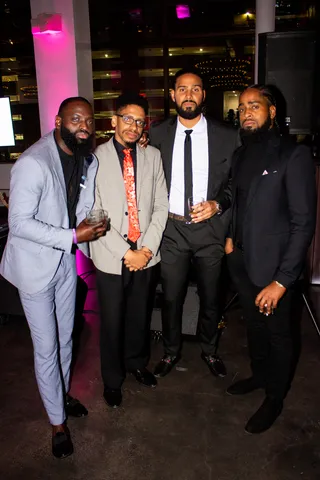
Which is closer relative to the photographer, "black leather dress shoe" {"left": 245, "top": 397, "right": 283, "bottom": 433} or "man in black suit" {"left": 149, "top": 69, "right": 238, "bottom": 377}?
"black leather dress shoe" {"left": 245, "top": 397, "right": 283, "bottom": 433}

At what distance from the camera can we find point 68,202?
7.11 ft

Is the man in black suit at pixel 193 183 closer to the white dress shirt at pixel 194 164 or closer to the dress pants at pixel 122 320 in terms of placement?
the white dress shirt at pixel 194 164

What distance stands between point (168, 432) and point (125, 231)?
3.70ft

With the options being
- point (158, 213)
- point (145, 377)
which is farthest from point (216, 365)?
point (158, 213)

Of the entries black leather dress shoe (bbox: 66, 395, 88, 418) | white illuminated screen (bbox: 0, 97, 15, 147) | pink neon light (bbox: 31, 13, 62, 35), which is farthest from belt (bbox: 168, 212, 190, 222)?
pink neon light (bbox: 31, 13, 62, 35)

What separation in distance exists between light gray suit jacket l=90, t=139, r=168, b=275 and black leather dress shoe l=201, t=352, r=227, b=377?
858 mm

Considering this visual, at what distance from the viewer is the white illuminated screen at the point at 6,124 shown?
19.6ft

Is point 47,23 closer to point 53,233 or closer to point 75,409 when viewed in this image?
point 53,233

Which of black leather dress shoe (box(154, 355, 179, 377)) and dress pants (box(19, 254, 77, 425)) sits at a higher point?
dress pants (box(19, 254, 77, 425))

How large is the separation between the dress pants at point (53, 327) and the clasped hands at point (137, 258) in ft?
1.02

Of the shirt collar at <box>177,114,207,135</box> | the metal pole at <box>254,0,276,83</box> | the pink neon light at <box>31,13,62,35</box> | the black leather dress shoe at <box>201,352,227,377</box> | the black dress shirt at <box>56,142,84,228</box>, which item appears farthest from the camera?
the pink neon light at <box>31,13,62,35</box>

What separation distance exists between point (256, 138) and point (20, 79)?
7.65 meters

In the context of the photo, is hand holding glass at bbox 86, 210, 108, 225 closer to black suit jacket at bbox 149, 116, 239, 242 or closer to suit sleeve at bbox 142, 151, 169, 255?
suit sleeve at bbox 142, 151, 169, 255

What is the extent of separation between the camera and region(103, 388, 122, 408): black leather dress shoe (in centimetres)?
250
